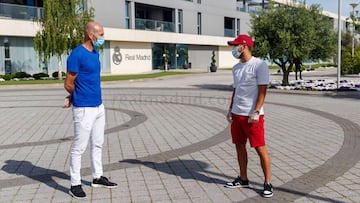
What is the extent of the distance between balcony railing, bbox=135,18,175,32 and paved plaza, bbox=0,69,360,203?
31.2 m

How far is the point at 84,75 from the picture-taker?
4.32m

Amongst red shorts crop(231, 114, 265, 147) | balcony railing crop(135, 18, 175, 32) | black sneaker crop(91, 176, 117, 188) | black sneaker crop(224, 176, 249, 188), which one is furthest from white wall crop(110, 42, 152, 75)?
red shorts crop(231, 114, 265, 147)

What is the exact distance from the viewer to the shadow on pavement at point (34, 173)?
501 centimetres

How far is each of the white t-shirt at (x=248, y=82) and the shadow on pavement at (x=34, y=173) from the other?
7.31 ft

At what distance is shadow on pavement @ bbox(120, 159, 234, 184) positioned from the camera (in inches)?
202

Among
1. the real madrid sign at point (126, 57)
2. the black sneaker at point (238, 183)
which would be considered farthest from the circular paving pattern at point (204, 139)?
the real madrid sign at point (126, 57)

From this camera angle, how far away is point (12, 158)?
21.0ft

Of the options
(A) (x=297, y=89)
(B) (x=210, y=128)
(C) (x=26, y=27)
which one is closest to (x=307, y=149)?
(B) (x=210, y=128)

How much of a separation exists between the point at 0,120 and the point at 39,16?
22.8m

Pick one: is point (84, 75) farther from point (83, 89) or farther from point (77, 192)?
point (77, 192)

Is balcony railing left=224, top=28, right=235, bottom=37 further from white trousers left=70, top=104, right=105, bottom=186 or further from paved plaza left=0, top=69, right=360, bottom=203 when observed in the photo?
white trousers left=70, top=104, right=105, bottom=186

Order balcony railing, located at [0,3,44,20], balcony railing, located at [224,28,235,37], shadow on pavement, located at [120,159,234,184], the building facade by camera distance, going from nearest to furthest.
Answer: shadow on pavement, located at [120,159,234,184], balcony railing, located at [0,3,44,20], the building facade, balcony railing, located at [224,28,235,37]

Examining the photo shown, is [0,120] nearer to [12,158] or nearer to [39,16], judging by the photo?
[12,158]

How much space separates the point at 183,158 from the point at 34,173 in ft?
7.37
